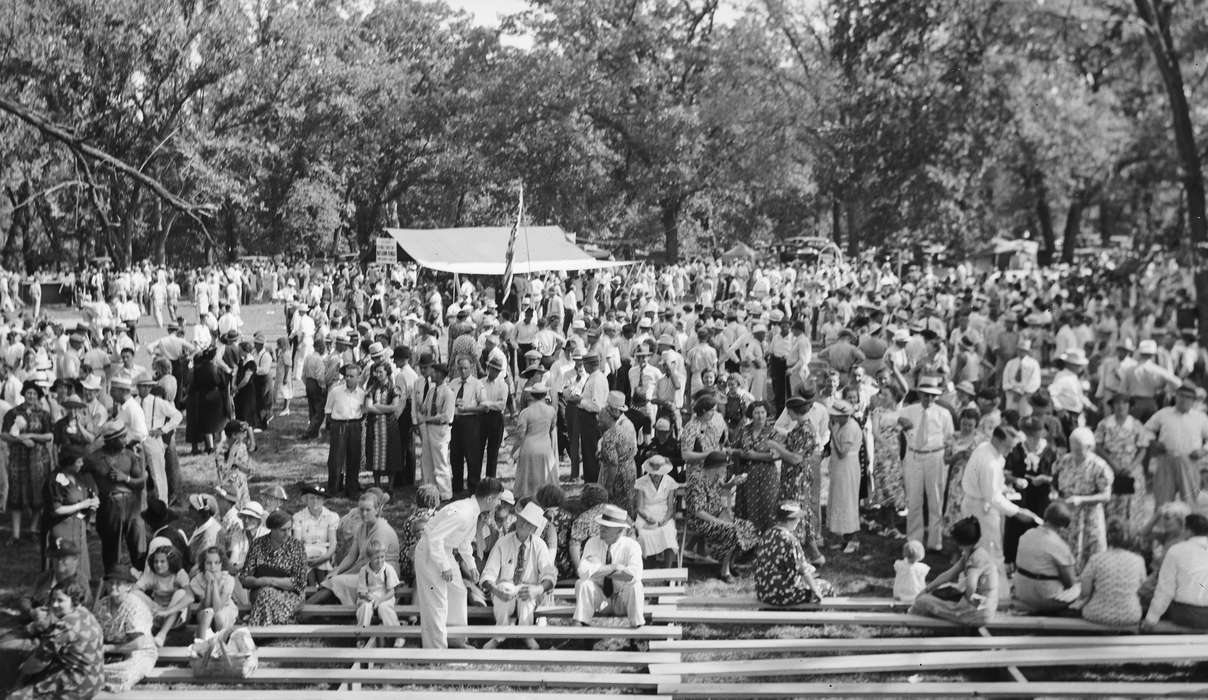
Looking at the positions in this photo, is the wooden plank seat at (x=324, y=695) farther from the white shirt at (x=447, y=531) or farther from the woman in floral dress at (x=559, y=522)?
the woman in floral dress at (x=559, y=522)

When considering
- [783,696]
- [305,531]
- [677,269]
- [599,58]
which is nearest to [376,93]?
[599,58]

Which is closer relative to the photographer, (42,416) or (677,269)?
(42,416)

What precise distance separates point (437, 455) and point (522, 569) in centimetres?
387

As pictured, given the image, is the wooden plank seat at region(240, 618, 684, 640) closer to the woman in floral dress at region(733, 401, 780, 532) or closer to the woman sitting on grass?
the woman sitting on grass

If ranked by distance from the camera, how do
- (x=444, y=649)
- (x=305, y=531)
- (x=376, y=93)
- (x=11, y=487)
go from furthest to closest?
(x=376, y=93), (x=11, y=487), (x=305, y=531), (x=444, y=649)

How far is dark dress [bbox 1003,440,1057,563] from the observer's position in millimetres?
10680

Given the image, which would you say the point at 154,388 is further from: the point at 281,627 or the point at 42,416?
the point at 281,627

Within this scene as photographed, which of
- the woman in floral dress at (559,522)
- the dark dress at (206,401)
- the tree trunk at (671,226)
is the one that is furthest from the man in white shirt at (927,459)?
the tree trunk at (671,226)

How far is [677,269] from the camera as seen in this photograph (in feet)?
121

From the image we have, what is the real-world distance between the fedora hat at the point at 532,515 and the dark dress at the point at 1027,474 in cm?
401

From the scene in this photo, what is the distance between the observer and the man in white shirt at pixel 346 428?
531 inches

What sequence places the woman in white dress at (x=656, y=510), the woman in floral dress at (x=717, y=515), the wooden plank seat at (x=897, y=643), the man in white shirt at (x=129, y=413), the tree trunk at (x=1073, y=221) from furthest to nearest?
Result: 1. the man in white shirt at (x=129, y=413)
2. the woman in floral dress at (x=717, y=515)
3. the woman in white dress at (x=656, y=510)
4. the tree trunk at (x=1073, y=221)
5. the wooden plank seat at (x=897, y=643)

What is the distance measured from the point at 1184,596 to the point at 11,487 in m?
10.3

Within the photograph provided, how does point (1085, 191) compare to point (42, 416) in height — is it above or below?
above
